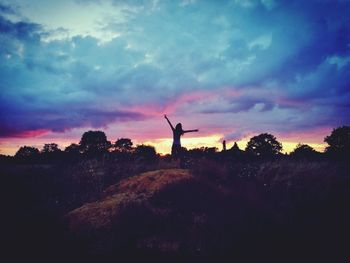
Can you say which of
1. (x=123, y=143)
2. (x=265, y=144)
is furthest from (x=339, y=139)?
(x=123, y=143)

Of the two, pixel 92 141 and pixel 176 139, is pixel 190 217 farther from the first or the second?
pixel 92 141

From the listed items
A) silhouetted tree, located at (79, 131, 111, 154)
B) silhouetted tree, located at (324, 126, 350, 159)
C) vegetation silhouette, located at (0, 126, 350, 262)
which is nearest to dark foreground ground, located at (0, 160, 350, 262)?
vegetation silhouette, located at (0, 126, 350, 262)

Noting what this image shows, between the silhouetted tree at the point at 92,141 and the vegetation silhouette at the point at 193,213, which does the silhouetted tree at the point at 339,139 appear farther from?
the silhouetted tree at the point at 92,141

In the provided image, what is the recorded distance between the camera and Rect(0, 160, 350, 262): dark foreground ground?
6480 millimetres

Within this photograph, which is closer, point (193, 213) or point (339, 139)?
point (193, 213)

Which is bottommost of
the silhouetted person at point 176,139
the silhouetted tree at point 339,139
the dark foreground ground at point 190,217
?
the dark foreground ground at point 190,217

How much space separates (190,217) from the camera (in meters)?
8.30

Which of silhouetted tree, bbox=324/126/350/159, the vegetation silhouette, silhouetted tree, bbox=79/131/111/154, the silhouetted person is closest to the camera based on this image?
the vegetation silhouette

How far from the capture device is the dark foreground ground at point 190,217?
255 inches

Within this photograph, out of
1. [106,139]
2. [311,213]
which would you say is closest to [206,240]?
[311,213]

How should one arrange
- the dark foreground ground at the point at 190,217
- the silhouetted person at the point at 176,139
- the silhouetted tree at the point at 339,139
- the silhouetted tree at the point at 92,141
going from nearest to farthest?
1. the dark foreground ground at the point at 190,217
2. the silhouetted person at the point at 176,139
3. the silhouetted tree at the point at 339,139
4. the silhouetted tree at the point at 92,141

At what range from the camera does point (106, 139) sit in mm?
54125

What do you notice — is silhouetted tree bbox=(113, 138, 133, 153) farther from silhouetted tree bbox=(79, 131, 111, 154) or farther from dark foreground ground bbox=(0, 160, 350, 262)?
dark foreground ground bbox=(0, 160, 350, 262)

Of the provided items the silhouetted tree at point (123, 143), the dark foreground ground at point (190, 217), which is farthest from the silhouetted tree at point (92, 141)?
the dark foreground ground at point (190, 217)
